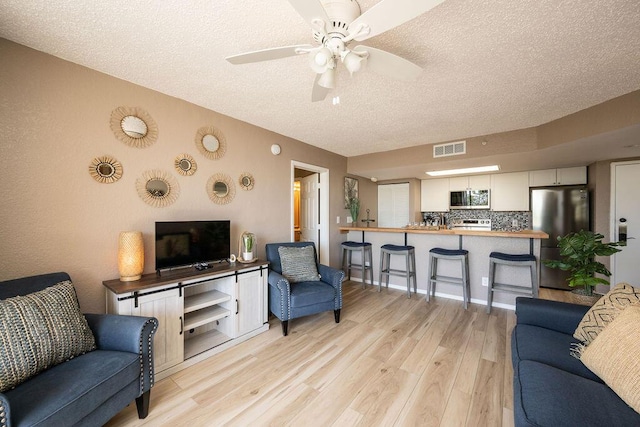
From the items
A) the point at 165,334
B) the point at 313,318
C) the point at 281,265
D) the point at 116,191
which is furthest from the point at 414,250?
the point at 116,191

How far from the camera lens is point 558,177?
4.20m

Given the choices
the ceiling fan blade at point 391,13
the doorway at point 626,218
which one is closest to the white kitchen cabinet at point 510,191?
the doorway at point 626,218

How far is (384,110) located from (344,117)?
0.46 meters

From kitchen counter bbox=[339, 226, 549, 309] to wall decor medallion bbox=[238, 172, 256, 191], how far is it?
2.16m

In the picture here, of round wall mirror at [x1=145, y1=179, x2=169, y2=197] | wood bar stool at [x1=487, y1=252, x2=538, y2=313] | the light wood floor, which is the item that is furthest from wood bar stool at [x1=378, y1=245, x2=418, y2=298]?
round wall mirror at [x1=145, y1=179, x2=169, y2=197]

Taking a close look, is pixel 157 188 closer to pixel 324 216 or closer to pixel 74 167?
pixel 74 167

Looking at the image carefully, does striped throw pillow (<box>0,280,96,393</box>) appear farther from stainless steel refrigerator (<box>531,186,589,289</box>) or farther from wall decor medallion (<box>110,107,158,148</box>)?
stainless steel refrigerator (<box>531,186,589,289</box>)

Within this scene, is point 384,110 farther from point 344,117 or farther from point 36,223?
point 36,223

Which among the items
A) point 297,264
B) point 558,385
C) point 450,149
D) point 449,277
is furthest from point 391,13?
point 449,277

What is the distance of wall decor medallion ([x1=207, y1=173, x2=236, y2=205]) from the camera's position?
2.68 meters


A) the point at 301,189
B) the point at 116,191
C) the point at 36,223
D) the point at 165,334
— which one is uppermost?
the point at 301,189

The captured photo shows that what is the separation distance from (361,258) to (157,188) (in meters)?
3.17

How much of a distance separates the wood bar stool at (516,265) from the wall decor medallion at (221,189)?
3.37 m

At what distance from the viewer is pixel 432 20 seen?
4.60 feet
